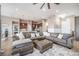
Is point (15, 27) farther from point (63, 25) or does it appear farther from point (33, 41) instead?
point (63, 25)

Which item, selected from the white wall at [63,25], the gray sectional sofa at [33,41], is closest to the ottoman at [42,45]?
the gray sectional sofa at [33,41]

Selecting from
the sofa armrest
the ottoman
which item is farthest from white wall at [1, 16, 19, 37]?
the sofa armrest

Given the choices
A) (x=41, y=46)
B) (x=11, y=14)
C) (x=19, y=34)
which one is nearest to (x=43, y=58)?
(x=41, y=46)

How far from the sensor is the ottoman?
86.7 inches

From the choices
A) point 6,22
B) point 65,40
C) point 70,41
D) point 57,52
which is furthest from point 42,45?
point 6,22

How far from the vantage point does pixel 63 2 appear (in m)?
2.20

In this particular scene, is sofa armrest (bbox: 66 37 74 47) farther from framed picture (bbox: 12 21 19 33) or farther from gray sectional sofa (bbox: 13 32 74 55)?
framed picture (bbox: 12 21 19 33)

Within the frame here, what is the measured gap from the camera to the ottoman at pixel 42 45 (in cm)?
220

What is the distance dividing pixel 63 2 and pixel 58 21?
435 mm

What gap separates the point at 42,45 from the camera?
7.22 ft

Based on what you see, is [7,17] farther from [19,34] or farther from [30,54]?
[30,54]

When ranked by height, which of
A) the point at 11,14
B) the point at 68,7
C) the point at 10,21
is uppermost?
the point at 68,7

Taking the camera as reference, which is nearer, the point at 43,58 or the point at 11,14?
the point at 11,14

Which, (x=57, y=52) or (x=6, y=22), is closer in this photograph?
(x=6, y=22)
